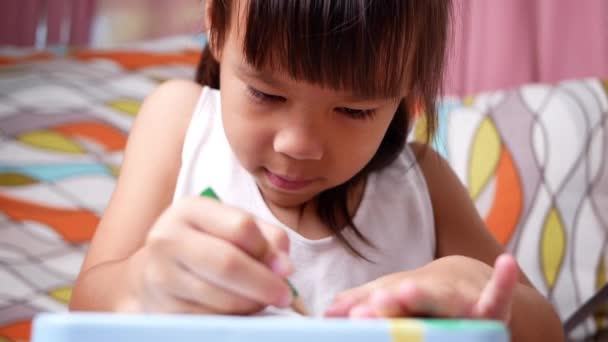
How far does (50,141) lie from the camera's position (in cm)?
129

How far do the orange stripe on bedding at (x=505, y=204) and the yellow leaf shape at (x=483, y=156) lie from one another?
2 centimetres

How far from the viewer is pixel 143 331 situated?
0.37 metres

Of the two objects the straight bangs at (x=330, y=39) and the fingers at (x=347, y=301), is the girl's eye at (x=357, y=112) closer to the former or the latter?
the straight bangs at (x=330, y=39)

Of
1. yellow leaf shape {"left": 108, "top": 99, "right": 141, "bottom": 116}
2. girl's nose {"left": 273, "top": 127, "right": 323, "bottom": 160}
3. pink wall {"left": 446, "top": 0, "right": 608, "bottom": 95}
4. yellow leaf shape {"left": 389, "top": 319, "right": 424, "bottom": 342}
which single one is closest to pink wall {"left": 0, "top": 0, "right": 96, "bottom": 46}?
yellow leaf shape {"left": 108, "top": 99, "right": 141, "bottom": 116}

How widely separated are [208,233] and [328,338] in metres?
0.13

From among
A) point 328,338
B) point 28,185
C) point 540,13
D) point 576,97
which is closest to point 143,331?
point 328,338

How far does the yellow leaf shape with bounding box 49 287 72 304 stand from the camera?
95 cm

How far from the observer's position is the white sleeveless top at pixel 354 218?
2.61 feet

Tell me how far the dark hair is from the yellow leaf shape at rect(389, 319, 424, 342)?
288mm

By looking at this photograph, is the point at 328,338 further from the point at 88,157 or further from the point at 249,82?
the point at 88,157

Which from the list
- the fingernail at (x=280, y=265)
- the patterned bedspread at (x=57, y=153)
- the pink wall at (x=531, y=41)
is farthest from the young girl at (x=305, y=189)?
the pink wall at (x=531, y=41)

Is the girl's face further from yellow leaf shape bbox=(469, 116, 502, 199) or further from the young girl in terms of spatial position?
yellow leaf shape bbox=(469, 116, 502, 199)

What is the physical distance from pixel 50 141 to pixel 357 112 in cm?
77

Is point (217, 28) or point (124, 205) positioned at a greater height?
point (217, 28)
